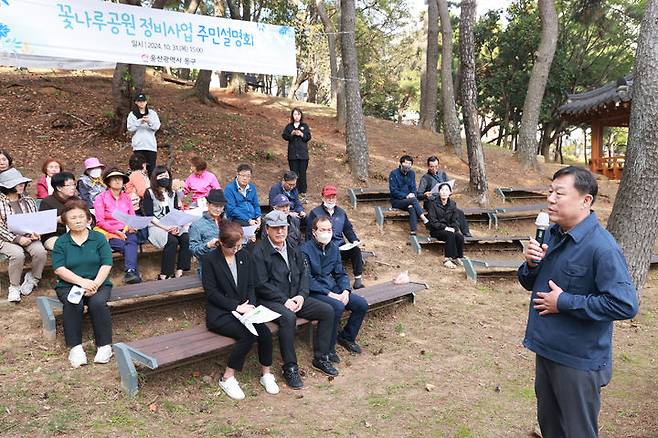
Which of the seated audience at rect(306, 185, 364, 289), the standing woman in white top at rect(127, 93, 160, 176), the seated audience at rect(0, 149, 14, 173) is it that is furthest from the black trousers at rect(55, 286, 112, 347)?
the standing woman in white top at rect(127, 93, 160, 176)

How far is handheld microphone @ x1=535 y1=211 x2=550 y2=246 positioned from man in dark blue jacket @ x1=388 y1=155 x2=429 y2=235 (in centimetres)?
557

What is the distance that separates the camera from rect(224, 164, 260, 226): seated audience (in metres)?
6.63

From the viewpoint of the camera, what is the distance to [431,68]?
1725 cm

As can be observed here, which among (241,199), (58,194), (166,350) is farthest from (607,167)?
(166,350)

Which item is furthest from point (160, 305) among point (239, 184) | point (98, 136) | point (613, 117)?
point (613, 117)

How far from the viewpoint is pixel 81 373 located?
3.94m

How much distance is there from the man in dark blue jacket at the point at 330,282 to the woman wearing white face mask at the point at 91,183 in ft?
9.73

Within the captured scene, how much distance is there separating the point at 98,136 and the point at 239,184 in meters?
5.62

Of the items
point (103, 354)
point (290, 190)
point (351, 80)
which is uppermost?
point (351, 80)

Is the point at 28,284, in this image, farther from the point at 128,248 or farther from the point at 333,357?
the point at 333,357

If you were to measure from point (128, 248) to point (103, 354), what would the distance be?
157cm

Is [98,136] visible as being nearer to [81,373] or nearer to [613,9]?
[81,373]

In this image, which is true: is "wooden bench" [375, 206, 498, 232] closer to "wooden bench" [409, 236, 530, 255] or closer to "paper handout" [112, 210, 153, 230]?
"wooden bench" [409, 236, 530, 255]

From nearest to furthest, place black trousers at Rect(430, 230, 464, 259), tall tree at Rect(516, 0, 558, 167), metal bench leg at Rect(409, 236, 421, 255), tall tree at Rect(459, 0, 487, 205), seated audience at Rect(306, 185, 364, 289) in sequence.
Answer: seated audience at Rect(306, 185, 364, 289) → black trousers at Rect(430, 230, 464, 259) → metal bench leg at Rect(409, 236, 421, 255) → tall tree at Rect(459, 0, 487, 205) → tall tree at Rect(516, 0, 558, 167)
